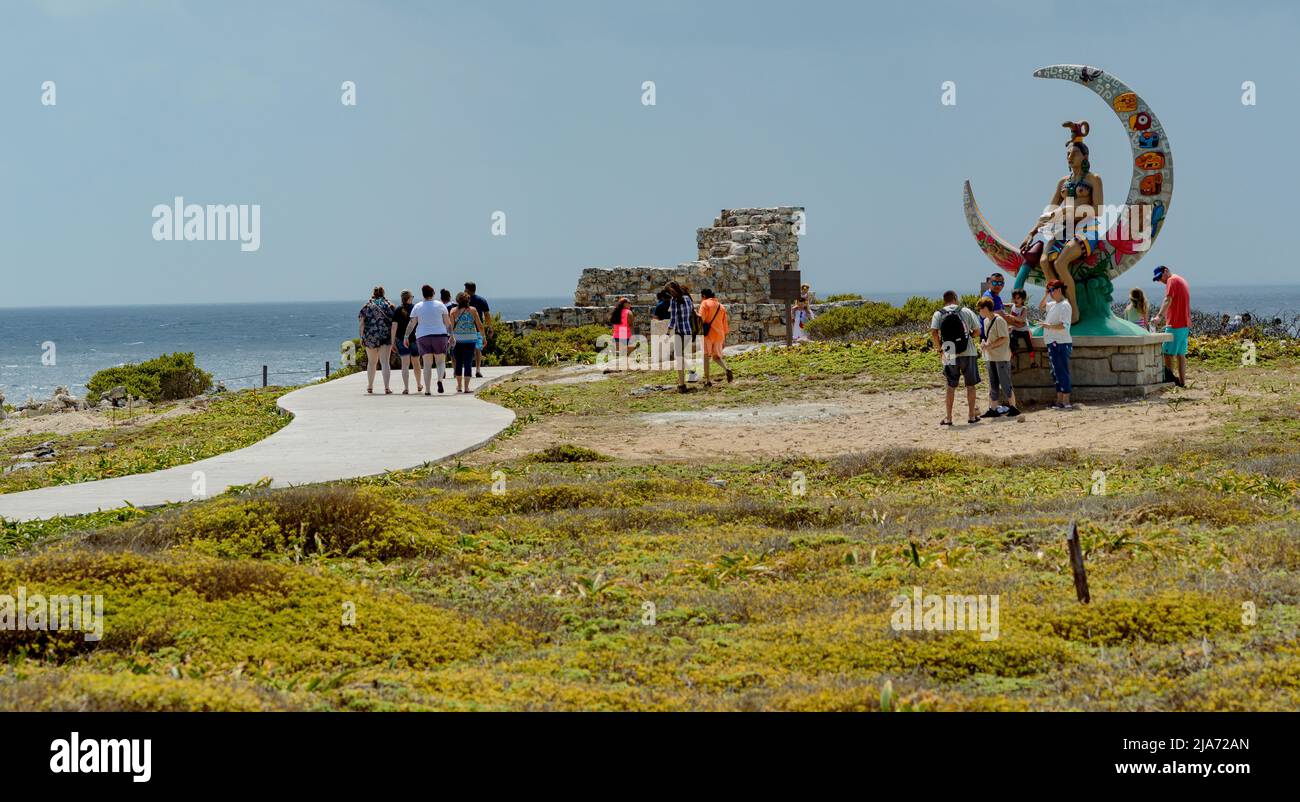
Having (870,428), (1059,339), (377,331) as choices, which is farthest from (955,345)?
(377,331)

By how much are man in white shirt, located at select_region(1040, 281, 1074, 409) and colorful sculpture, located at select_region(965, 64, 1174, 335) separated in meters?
0.66

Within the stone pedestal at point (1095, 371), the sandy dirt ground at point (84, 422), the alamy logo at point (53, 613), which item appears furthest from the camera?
the sandy dirt ground at point (84, 422)

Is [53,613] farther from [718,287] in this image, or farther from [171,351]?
[171,351]

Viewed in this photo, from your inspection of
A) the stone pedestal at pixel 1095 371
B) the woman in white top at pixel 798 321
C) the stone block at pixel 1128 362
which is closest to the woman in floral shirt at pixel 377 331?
the stone pedestal at pixel 1095 371

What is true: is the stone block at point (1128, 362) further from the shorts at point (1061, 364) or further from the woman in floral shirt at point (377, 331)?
the woman in floral shirt at point (377, 331)

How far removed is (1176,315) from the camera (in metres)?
17.5

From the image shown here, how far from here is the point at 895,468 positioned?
38.0 feet

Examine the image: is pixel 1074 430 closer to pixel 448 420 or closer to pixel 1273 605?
pixel 448 420

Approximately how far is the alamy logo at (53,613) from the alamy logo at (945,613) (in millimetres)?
3553
